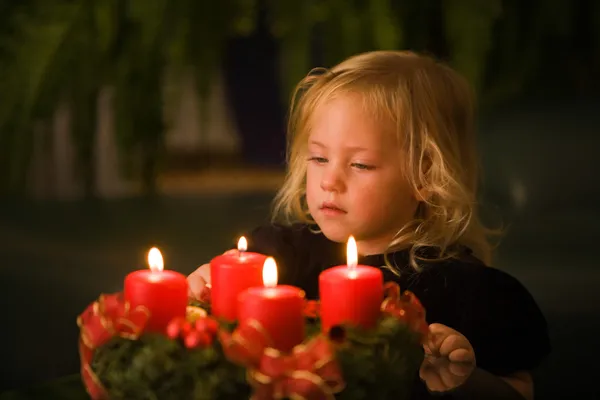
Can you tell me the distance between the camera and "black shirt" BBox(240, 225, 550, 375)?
1021mm

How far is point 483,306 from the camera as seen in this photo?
1048mm

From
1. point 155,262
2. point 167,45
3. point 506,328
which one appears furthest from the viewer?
point 167,45

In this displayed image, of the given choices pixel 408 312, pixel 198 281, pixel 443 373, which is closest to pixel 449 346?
pixel 443 373

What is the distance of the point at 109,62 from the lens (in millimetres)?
1578

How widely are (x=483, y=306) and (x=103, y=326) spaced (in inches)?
20.7

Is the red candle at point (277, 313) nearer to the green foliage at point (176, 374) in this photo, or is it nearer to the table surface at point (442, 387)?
the green foliage at point (176, 374)

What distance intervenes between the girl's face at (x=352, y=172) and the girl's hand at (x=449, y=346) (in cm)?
23

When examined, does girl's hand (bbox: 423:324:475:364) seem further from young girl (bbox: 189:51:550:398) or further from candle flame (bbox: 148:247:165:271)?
candle flame (bbox: 148:247:165:271)

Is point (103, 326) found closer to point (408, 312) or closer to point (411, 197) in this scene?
point (408, 312)

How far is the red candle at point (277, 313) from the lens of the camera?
0.69 metres

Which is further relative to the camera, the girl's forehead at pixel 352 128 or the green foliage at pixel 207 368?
the girl's forehead at pixel 352 128

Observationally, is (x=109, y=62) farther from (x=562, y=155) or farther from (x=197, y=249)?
(x=562, y=155)

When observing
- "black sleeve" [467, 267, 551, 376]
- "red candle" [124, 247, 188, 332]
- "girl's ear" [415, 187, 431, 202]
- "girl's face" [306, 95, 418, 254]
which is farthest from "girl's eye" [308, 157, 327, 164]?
"red candle" [124, 247, 188, 332]

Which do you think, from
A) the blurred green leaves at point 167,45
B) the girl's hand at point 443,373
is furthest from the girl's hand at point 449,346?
the blurred green leaves at point 167,45
